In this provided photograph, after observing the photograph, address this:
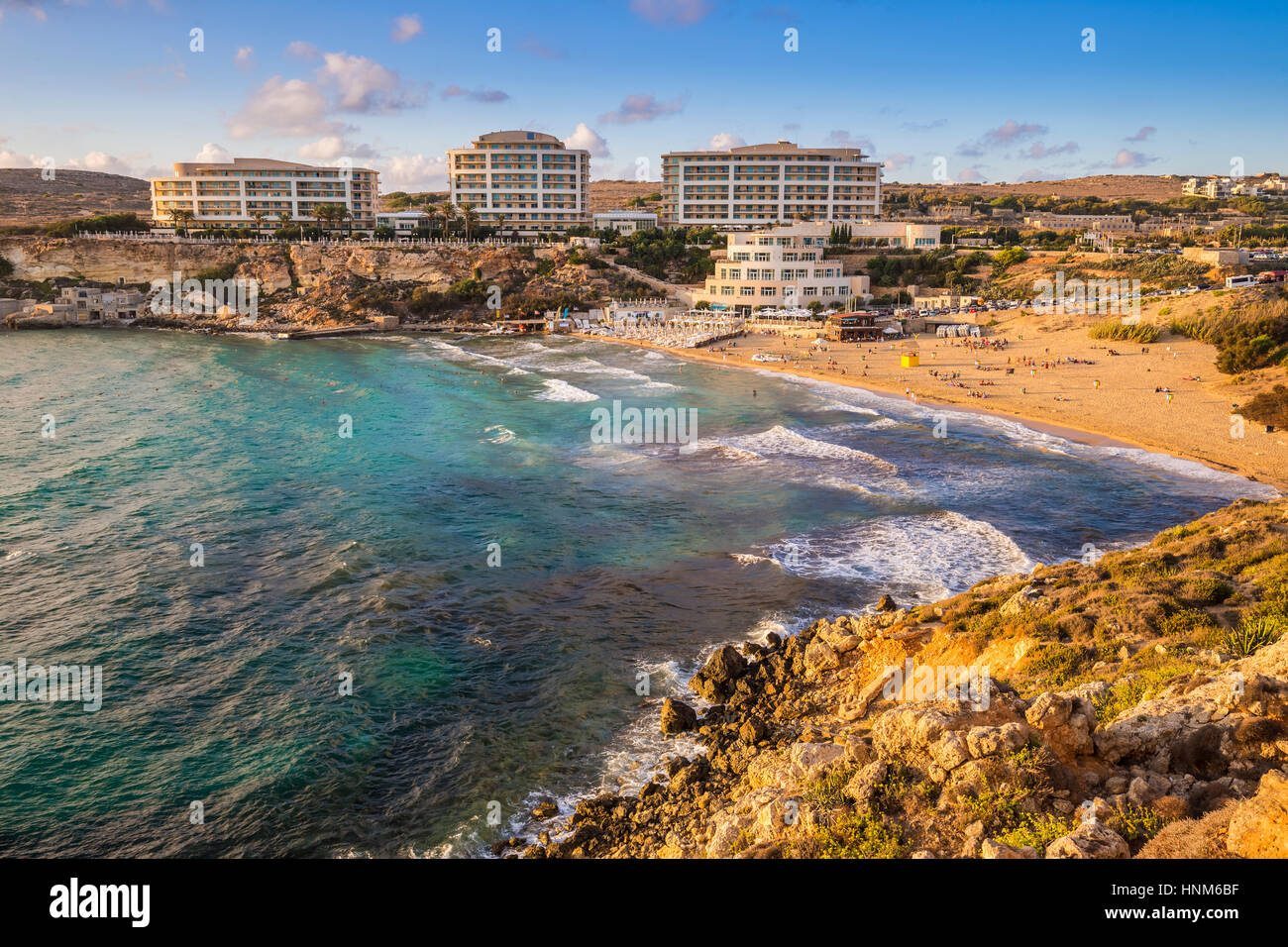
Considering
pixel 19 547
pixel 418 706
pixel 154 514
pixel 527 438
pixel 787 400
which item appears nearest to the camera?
pixel 418 706

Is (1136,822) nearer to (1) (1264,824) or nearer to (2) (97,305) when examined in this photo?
(1) (1264,824)

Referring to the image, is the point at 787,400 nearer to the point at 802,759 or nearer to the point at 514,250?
the point at 802,759

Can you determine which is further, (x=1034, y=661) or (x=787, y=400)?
(x=787, y=400)

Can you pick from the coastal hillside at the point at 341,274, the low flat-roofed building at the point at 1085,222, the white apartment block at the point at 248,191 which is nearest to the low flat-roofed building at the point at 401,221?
the white apartment block at the point at 248,191

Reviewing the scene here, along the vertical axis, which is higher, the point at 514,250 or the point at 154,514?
the point at 514,250

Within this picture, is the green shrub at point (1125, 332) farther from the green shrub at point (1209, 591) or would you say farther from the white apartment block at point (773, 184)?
the white apartment block at point (773, 184)
